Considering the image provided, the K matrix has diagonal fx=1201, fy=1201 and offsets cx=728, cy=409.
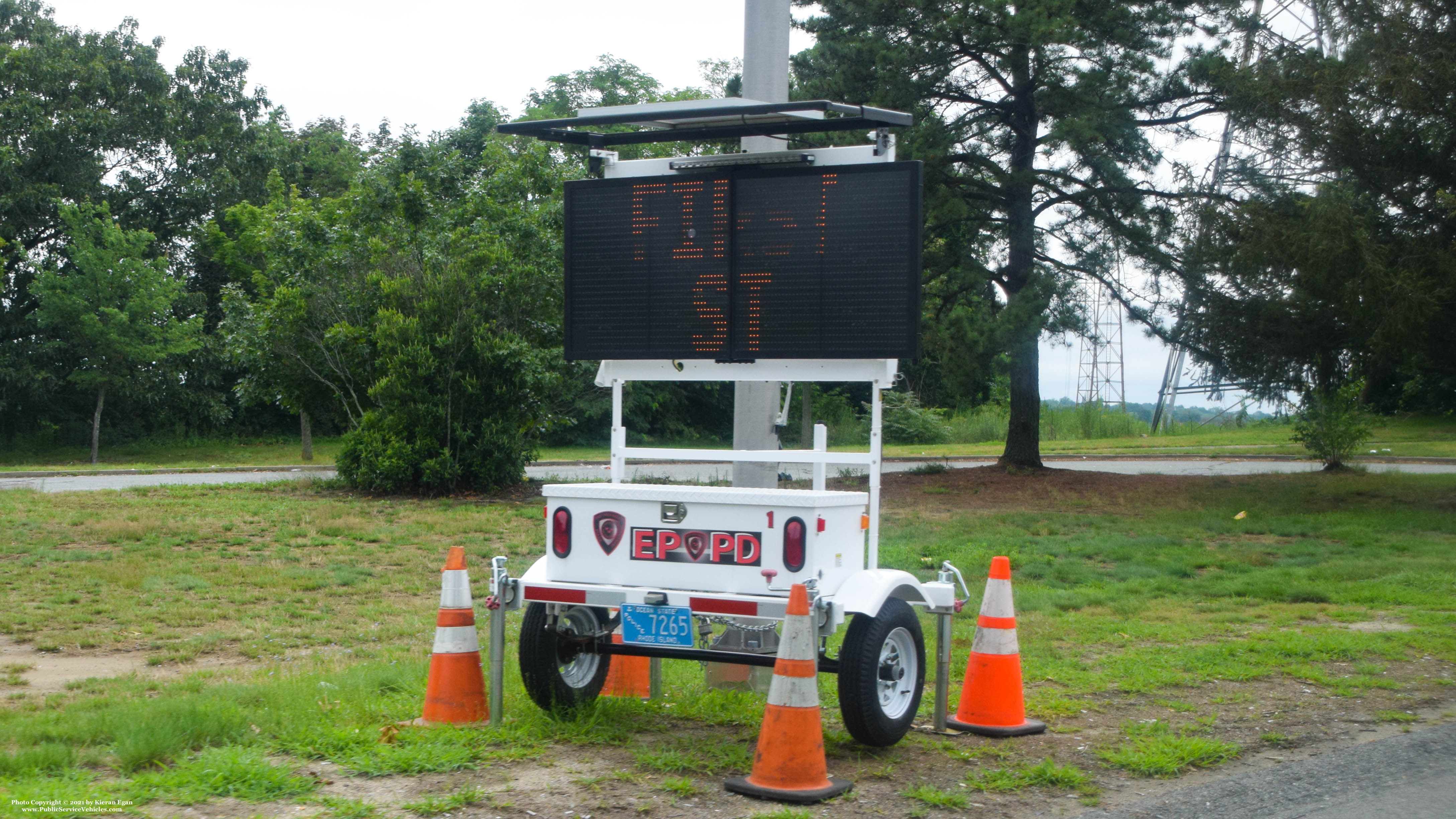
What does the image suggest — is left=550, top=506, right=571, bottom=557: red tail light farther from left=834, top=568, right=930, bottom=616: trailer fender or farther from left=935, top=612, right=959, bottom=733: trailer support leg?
left=935, top=612, right=959, bottom=733: trailer support leg

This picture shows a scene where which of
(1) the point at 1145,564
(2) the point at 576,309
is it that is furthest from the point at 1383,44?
(2) the point at 576,309

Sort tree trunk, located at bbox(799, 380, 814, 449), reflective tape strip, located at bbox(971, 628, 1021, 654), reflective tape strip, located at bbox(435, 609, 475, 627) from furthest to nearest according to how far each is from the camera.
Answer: tree trunk, located at bbox(799, 380, 814, 449) < reflective tape strip, located at bbox(971, 628, 1021, 654) < reflective tape strip, located at bbox(435, 609, 475, 627)

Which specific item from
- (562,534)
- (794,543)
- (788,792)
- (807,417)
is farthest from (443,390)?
(807,417)

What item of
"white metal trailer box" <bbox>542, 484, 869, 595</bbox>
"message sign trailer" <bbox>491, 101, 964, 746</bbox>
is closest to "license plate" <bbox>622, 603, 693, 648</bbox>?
"message sign trailer" <bbox>491, 101, 964, 746</bbox>

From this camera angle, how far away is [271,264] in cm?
2314

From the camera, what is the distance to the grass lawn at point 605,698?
5117 millimetres

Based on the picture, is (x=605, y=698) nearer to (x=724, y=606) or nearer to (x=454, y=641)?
(x=454, y=641)

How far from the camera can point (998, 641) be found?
A: 6391 millimetres

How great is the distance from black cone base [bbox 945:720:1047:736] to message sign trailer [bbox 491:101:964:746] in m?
0.18

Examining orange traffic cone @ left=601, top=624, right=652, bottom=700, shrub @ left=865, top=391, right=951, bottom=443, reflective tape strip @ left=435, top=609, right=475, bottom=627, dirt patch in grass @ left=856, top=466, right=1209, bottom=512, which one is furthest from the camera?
shrub @ left=865, top=391, right=951, bottom=443

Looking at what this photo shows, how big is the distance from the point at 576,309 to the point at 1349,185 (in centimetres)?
1494

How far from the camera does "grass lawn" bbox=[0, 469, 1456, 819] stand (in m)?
5.12

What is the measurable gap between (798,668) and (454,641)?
1.98 meters

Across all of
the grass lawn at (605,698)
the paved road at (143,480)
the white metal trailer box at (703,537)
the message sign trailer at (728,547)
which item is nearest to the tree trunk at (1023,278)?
the grass lawn at (605,698)
